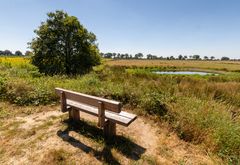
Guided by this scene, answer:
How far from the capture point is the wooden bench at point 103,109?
10.6ft

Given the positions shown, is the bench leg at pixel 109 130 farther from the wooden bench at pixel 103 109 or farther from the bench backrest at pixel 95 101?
the bench backrest at pixel 95 101

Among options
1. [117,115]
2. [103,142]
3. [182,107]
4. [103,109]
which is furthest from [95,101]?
[182,107]

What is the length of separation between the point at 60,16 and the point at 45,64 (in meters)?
4.65

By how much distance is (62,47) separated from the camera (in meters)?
15.0

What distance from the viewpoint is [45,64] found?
14.8 meters

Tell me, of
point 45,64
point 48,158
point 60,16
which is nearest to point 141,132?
point 48,158

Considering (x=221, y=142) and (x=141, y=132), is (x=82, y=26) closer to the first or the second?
(x=141, y=132)

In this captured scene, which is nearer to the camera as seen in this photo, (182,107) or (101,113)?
(101,113)

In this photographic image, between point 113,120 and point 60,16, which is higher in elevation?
point 60,16

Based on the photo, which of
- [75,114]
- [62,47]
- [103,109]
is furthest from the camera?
[62,47]

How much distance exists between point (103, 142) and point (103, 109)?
0.74m

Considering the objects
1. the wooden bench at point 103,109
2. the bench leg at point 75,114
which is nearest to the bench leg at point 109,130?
the wooden bench at point 103,109

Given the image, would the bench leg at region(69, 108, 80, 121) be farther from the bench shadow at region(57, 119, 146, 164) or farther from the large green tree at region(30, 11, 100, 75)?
the large green tree at region(30, 11, 100, 75)

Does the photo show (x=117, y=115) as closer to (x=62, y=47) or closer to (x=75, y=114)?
(x=75, y=114)
